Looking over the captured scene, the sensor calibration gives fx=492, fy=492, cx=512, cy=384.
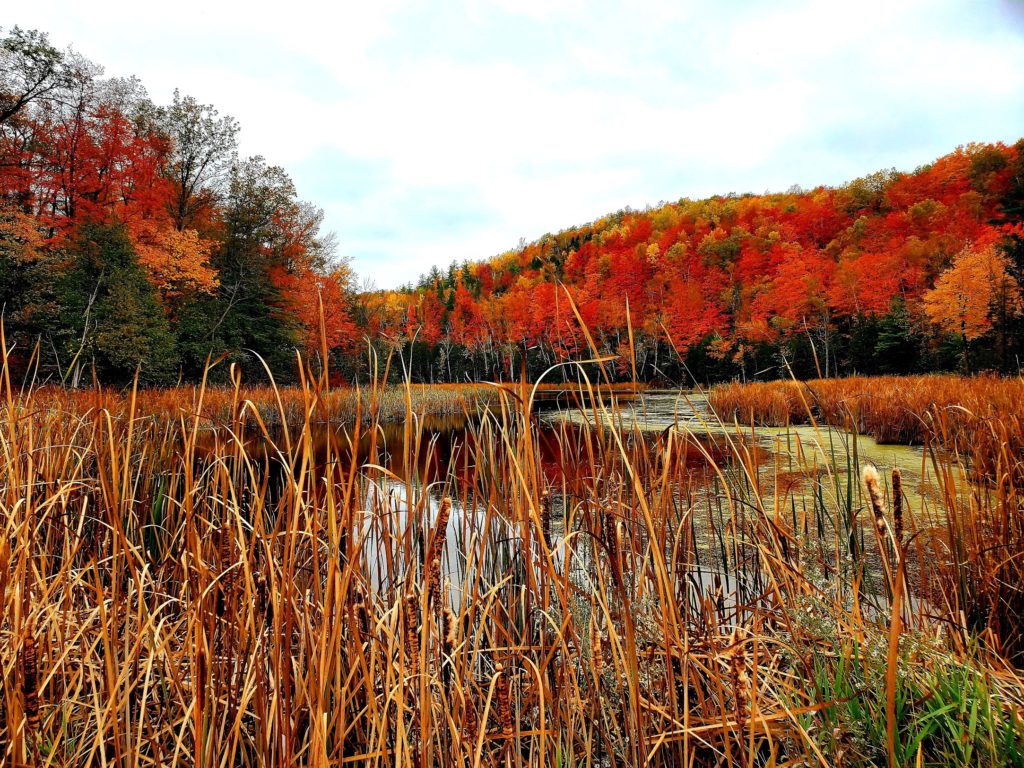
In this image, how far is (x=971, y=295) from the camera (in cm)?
1847

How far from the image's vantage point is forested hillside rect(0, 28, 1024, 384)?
30.6ft

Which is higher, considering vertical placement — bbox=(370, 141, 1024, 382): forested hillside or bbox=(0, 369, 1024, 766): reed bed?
bbox=(370, 141, 1024, 382): forested hillside

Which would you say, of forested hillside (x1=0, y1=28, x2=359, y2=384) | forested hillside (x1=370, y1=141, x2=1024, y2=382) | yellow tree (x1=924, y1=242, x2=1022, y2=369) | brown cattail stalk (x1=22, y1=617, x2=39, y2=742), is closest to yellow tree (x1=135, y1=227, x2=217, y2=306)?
forested hillside (x1=0, y1=28, x2=359, y2=384)

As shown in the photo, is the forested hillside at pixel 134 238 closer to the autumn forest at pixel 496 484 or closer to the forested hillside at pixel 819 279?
the autumn forest at pixel 496 484

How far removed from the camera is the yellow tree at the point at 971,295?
15480mm

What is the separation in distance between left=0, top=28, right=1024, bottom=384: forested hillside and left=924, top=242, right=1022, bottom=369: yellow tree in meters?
0.11

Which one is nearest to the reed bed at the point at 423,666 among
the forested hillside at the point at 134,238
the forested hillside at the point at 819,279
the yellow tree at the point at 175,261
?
the forested hillside at the point at 134,238

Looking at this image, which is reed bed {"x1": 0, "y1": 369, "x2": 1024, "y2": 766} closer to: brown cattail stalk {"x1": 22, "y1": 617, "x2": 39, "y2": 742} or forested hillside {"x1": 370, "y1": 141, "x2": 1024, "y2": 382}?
brown cattail stalk {"x1": 22, "y1": 617, "x2": 39, "y2": 742}

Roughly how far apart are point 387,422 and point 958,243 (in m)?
30.8

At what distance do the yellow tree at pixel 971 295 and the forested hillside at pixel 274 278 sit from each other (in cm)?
11

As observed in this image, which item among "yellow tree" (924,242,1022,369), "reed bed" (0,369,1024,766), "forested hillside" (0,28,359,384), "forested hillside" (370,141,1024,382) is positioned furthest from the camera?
"forested hillside" (370,141,1024,382)

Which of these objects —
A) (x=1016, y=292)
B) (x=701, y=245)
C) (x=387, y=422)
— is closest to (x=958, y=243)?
(x=1016, y=292)

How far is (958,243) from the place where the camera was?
25.6 metres

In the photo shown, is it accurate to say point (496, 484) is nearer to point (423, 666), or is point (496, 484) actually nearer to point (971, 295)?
point (423, 666)
